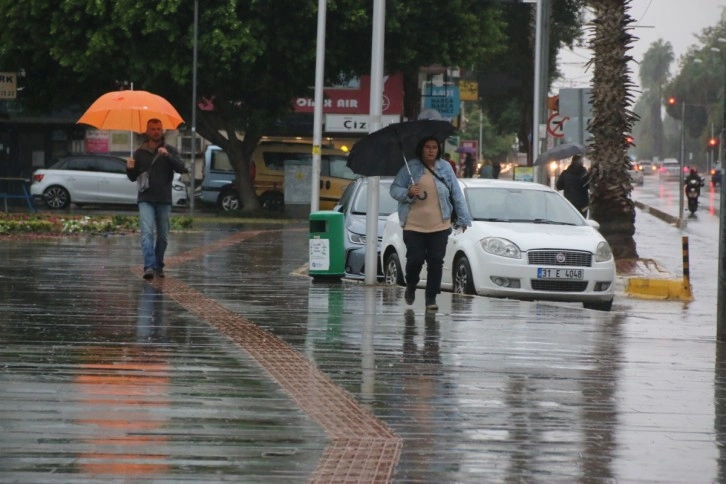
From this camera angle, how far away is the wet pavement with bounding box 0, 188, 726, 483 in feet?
23.0

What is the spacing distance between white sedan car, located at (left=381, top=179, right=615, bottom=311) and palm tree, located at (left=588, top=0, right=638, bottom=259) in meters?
7.45

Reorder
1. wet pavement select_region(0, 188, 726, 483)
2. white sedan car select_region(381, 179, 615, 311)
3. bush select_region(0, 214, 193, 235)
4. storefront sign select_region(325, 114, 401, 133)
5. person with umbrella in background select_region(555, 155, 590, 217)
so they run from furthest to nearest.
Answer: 1. storefront sign select_region(325, 114, 401, 133)
2. person with umbrella in background select_region(555, 155, 590, 217)
3. bush select_region(0, 214, 193, 235)
4. white sedan car select_region(381, 179, 615, 311)
5. wet pavement select_region(0, 188, 726, 483)

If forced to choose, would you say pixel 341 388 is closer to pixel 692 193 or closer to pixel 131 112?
pixel 131 112

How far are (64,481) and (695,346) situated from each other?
701 cm

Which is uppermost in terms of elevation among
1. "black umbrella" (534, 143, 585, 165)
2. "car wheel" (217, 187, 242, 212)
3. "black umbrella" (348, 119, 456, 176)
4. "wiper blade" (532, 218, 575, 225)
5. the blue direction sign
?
the blue direction sign

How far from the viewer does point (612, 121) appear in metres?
25.4

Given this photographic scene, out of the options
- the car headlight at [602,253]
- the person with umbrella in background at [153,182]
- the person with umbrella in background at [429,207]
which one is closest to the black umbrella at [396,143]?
the person with umbrella in background at [429,207]

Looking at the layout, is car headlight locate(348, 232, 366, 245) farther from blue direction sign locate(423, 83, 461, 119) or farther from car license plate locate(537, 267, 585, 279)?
blue direction sign locate(423, 83, 461, 119)

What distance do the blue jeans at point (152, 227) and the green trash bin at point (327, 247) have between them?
5.69ft

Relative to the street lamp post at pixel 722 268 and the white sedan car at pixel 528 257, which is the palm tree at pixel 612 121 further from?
the street lamp post at pixel 722 268

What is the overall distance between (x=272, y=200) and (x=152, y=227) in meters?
30.3

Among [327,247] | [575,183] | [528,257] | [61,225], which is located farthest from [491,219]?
[61,225]

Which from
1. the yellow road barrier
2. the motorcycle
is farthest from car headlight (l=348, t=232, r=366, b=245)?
the motorcycle

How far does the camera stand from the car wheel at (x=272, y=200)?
4691 centimetres
